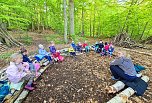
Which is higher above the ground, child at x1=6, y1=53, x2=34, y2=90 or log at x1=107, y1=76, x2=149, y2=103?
child at x1=6, y1=53, x2=34, y2=90

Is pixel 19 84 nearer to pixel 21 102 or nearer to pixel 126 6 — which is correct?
pixel 21 102

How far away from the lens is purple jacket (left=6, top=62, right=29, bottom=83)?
3791 mm

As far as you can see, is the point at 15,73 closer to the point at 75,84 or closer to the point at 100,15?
the point at 75,84

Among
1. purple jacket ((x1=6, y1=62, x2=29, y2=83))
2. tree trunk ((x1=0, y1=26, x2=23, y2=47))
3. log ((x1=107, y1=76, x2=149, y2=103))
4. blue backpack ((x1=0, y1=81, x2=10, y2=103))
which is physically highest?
tree trunk ((x1=0, y1=26, x2=23, y2=47))

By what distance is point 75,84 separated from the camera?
470cm

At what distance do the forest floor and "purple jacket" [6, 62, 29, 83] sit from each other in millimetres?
590

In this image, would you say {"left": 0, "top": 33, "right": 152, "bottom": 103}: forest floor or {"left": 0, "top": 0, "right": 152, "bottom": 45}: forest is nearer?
{"left": 0, "top": 33, "right": 152, "bottom": 103}: forest floor

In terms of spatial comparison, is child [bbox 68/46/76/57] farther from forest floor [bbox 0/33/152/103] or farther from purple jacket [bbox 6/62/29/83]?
purple jacket [bbox 6/62/29/83]

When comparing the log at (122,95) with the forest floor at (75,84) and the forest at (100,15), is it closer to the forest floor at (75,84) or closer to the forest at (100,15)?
the forest floor at (75,84)

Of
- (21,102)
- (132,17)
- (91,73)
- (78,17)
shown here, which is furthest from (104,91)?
(78,17)

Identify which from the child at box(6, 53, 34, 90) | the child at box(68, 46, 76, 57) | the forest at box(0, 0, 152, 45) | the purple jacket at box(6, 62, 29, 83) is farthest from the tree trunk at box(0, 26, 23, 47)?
the purple jacket at box(6, 62, 29, 83)

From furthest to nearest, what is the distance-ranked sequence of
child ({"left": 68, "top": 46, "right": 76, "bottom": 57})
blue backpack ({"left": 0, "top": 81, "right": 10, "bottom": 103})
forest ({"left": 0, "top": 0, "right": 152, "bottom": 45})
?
forest ({"left": 0, "top": 0, "right": 152, "bottom": 45}), child ({"left": 68, "top": 46, "right": 76, "bottom": 57}), blue backpack ({"left": 0, "top": 81, "right": 10, "bottom": 103})

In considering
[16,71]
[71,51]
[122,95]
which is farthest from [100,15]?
[16,71]

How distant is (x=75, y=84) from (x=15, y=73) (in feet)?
6.03
